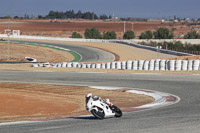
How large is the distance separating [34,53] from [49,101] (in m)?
45.5

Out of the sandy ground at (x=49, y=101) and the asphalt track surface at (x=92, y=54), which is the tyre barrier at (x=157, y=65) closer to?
the sandy ground at (x=49, y=101)

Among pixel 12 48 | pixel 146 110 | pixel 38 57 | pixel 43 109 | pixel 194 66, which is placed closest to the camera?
pixel 146 110

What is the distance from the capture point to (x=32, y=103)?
1941cm

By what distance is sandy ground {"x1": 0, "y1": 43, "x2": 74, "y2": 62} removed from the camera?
194 feet

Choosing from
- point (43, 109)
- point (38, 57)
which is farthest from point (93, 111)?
point (38, 57)

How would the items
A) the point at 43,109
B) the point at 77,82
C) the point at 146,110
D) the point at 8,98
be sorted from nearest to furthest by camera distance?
the point at 146,110 < the point at 43,109 < the point at 8,98 < the point at 77,82

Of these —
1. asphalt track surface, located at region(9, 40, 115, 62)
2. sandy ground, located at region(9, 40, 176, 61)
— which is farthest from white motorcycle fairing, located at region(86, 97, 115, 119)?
asphalt track surface, located at region(9, 40, 115, 62)

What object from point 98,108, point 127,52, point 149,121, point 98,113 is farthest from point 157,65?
point 127,52

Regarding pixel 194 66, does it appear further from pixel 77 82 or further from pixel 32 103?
pixel 32 103

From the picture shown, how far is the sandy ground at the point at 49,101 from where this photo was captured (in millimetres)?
16609

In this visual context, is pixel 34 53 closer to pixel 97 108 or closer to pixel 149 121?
pixel 97 108

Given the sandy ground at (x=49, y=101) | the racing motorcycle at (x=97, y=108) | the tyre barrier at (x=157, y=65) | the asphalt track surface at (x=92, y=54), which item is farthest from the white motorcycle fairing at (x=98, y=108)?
the asphalt track surface at (x=92, y=54)

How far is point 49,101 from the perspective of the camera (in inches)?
788

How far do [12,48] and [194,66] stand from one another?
42009 millimetres
